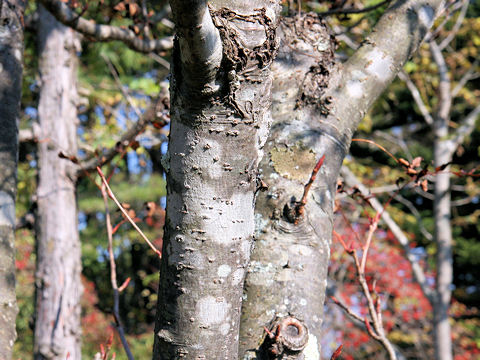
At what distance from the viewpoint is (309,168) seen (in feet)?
4.06

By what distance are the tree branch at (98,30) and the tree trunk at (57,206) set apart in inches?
43.7

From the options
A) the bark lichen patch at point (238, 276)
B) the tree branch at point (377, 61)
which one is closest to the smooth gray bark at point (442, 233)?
the tree branch at point (377, 61)

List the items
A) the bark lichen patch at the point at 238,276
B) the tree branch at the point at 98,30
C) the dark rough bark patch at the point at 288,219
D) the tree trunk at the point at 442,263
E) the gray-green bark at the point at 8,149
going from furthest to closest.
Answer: the tree trunk at the point at 442,263 → the tree branch at the point at 98,30 → the gray-green bark at the point at 8,149 → the dark rough bark patch at the point at 288,219 → the bark lichen patch at the point at 238,276

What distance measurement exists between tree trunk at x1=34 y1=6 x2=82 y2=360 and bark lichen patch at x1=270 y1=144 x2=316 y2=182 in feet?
7.64

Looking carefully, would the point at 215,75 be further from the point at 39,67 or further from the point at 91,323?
the point at 91,323

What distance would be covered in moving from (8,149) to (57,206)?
1.88 m

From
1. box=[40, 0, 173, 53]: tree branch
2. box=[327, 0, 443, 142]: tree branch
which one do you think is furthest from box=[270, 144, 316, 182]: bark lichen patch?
box=[40, 0, 173, 53]: tree branch

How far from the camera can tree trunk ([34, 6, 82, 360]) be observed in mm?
3064

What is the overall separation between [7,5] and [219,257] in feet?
4.02

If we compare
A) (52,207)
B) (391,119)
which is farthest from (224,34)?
(391,119)

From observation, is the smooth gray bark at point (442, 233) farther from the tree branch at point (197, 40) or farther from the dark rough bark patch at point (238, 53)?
the tree branch at point (197, 40)

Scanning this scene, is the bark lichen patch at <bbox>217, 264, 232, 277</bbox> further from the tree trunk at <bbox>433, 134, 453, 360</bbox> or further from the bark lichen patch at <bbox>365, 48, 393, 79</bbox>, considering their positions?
the tree trunk at <bbox>433, 134, 453, 360</bbox>

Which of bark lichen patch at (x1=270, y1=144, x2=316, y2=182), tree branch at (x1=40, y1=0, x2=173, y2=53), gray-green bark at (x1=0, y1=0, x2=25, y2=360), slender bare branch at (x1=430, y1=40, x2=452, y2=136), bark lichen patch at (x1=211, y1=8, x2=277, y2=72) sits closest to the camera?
bark lichen patch at (x1=211, y1=8, x2=277, y2=72)

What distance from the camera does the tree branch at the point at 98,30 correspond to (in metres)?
1.91
